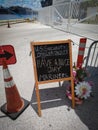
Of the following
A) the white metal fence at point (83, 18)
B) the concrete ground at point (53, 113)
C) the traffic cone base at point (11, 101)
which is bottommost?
the concrete ground at point (53, 113)

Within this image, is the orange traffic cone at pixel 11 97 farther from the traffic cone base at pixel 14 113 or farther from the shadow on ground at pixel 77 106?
the shadow on ground at pixel 77 106

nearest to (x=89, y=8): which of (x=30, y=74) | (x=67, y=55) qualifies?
(x=30, y=74)

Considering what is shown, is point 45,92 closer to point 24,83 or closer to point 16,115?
point 24,83

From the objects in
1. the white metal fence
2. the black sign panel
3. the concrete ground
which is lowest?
the concrete ground

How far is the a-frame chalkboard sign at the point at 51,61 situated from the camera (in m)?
2.18

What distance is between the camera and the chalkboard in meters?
2.19

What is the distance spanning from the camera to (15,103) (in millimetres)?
2342

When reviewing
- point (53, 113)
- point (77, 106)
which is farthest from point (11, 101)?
point (77, 106)

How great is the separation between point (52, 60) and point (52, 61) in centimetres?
2

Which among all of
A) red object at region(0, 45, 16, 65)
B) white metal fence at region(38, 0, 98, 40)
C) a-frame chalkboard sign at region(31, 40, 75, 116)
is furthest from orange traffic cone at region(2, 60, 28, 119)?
white metal fence at region(38, 0, 98, 40)

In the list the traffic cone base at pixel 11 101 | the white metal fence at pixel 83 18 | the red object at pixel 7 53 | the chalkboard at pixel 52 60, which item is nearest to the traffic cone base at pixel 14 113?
the traffic cone base at pixel 11 101

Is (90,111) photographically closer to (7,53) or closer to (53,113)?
(53,113)

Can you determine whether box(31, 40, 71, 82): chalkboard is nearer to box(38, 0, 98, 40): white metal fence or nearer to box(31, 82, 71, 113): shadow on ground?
box(31, 82, 71, 113): shadow on ground

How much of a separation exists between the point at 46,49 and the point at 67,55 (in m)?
0.41
